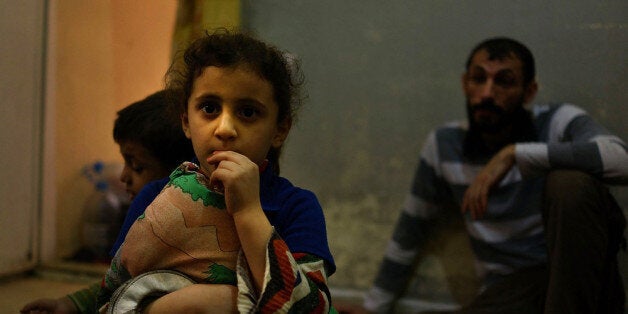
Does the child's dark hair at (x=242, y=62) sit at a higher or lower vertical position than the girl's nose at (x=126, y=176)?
higher

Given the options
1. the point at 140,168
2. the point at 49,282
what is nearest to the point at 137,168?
the point at 140,168

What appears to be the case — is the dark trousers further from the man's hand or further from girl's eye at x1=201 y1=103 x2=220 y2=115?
girl's eye at x1=201 y1=103 x2=220 y2=115

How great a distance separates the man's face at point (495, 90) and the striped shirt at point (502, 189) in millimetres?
77

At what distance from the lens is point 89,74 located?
2375 mm

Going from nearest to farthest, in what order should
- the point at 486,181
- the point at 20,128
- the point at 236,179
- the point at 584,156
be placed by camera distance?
1. the point at 236,179
2. the point at 584,156
3. the point at 486,181
4. the point at 20,128

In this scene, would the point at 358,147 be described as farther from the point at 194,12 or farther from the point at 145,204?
the point at 145,204

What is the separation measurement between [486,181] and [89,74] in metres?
1.65

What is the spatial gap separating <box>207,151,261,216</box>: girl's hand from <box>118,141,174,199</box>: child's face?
1.40ft

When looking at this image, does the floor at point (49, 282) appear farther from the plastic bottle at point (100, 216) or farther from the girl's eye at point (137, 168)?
the girl's eye at point (137, 168)

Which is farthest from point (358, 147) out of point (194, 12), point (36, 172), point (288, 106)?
point (36, 172)

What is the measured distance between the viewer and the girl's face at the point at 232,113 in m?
0.79

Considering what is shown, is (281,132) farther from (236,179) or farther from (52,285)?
(52,285)

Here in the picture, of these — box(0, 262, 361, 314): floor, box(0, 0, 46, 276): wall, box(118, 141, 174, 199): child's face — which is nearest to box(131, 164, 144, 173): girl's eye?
box(118, 141, 174, 199): child's face

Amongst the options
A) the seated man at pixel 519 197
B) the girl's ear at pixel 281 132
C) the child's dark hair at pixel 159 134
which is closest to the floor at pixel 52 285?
the seated man at pixel 519 197
